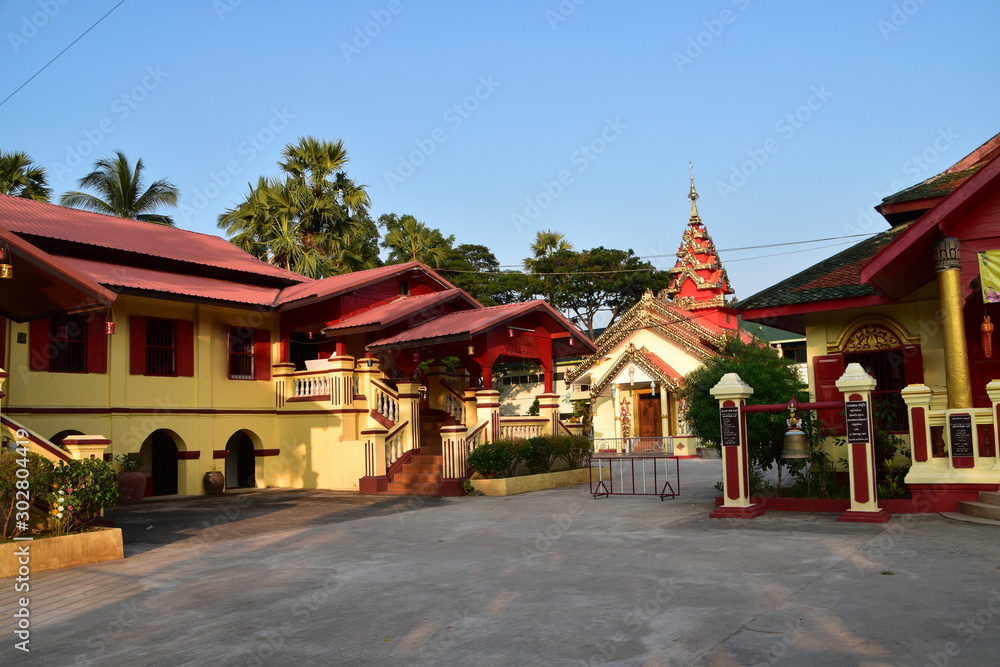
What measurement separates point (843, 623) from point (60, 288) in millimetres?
11461

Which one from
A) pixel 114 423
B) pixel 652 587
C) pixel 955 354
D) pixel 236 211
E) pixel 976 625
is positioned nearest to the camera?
pixel 976 625

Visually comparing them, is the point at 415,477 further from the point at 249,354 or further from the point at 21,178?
the point at 21,178

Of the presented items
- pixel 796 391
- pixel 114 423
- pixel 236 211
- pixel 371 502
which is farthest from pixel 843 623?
pixel 236 211

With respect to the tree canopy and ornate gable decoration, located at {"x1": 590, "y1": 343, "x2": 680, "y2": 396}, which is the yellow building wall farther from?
ornate gable decoration, located at {"x1": 590, "y1": 343, "x2": 680, "y2": 396}

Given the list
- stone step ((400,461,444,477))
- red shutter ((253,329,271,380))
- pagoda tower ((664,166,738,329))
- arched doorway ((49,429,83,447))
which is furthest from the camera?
pagoda tower ((664,166,738,329))

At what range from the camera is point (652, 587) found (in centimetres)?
740

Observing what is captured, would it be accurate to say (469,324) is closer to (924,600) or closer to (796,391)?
(796,391)

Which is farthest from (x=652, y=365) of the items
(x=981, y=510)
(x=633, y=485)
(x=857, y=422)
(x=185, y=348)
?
(x=981, y=510)

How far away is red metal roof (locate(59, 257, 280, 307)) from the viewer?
654 inches

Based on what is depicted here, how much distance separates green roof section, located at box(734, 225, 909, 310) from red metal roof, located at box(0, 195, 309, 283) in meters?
12.8

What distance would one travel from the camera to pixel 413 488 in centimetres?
1770

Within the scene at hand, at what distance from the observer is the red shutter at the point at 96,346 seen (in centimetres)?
1705

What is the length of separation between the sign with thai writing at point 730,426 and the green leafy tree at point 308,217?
2048cm

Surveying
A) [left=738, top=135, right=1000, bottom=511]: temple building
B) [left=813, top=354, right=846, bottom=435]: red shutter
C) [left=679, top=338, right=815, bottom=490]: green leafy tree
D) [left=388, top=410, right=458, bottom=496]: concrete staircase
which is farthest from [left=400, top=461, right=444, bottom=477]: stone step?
[left=813, top=354, right=846, bottom=435]: red shutter
